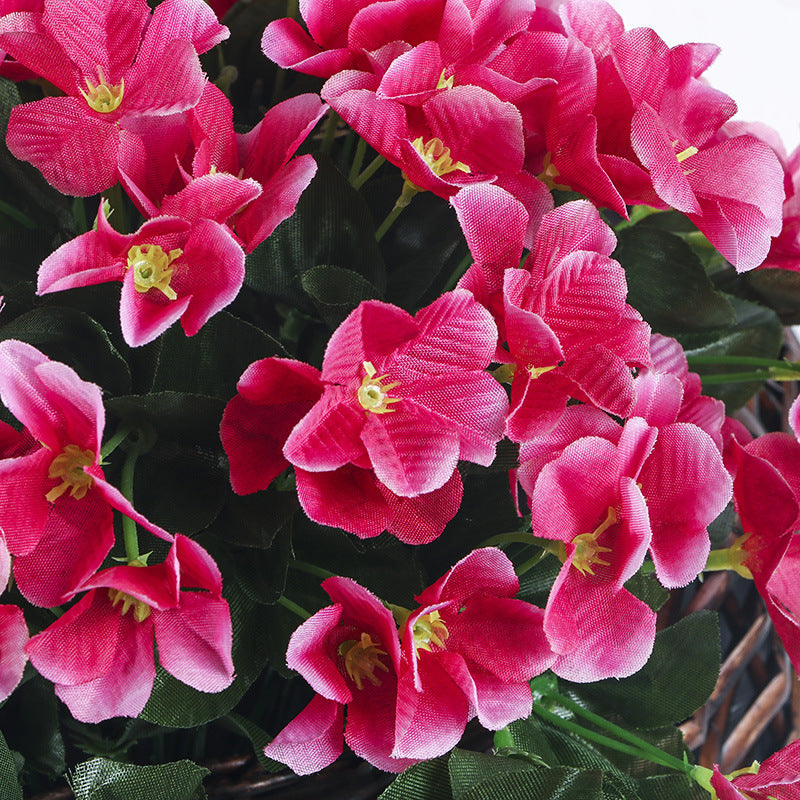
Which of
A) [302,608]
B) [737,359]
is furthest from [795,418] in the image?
[302,608]

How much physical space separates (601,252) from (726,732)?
0.91 feet

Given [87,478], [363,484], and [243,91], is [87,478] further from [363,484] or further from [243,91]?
[243,91]

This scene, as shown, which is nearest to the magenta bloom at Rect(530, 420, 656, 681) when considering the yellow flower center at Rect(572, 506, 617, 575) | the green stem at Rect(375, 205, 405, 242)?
the yellow flower center at Rect(572, 506, 617, 575)

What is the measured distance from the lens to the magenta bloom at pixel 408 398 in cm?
23

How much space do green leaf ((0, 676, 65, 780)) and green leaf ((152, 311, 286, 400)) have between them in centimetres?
11

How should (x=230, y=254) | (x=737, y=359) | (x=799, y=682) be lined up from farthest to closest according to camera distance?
1. (x=799, y=682)
2. (x=737, y=359)
3. (x=230, y=254)

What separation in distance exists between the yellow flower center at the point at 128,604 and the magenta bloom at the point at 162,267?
0.07m

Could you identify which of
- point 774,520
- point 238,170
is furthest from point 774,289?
point 238,170

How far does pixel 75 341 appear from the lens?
28 centimetres

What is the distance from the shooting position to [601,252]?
27cm

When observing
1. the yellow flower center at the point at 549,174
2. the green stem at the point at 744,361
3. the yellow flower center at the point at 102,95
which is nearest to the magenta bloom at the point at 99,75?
the yellow flower center at the point at 102,95

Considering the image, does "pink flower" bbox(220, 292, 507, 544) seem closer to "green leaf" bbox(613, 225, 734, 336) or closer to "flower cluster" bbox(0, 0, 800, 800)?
"flower cluster" bbox(0, 0, 800, 800)

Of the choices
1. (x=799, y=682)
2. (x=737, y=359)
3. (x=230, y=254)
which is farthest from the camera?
(x=799, y=682)

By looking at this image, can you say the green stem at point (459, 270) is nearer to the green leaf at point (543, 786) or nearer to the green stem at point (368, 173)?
the green stem at point (368, 173)
